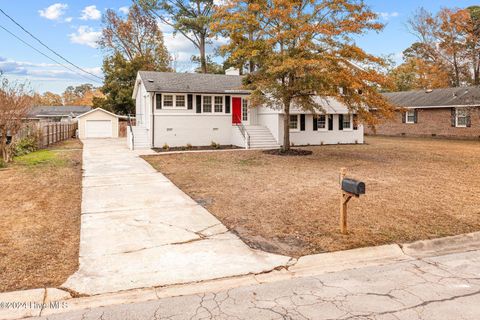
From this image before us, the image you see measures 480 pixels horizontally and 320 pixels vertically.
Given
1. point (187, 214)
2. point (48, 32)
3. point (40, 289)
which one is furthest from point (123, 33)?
point (40, 289)

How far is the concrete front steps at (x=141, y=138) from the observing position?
22744 millimetres

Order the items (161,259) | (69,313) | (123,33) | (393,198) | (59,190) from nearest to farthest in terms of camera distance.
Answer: (69,313), (161,259), (393,198), (59,190), (123,33)

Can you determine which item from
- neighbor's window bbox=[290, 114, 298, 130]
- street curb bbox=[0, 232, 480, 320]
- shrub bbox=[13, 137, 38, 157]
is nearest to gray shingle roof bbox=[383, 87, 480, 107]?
neighbor's window bbox=[290, 114, 298, 130]

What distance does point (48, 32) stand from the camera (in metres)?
26.7

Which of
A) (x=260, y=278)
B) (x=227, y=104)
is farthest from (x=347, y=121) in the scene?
(x=260, y=278)

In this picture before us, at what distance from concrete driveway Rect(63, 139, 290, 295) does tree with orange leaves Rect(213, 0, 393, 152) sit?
9.08 m

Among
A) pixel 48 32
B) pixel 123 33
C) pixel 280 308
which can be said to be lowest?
pixel 280 308

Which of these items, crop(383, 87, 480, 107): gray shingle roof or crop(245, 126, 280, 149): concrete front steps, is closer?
crop(245, 126, 280, 149): concrete front steps

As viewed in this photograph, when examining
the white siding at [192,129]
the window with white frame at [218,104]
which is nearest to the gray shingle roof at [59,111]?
the white siding at [192,129]

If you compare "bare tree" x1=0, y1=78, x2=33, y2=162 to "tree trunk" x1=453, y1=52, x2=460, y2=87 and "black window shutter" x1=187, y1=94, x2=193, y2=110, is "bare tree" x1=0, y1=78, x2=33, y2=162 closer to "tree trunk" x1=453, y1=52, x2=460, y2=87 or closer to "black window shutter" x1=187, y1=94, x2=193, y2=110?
"black window shutter" x1=187, y1=94, x2=193, y2=110

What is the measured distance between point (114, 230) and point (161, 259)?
168 cm

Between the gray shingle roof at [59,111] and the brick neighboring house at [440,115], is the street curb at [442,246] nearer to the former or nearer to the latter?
the brick neighboring house at [440,115]

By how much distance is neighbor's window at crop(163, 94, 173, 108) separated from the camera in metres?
22.8

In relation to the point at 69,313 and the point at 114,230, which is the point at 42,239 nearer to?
the point at 114,230
